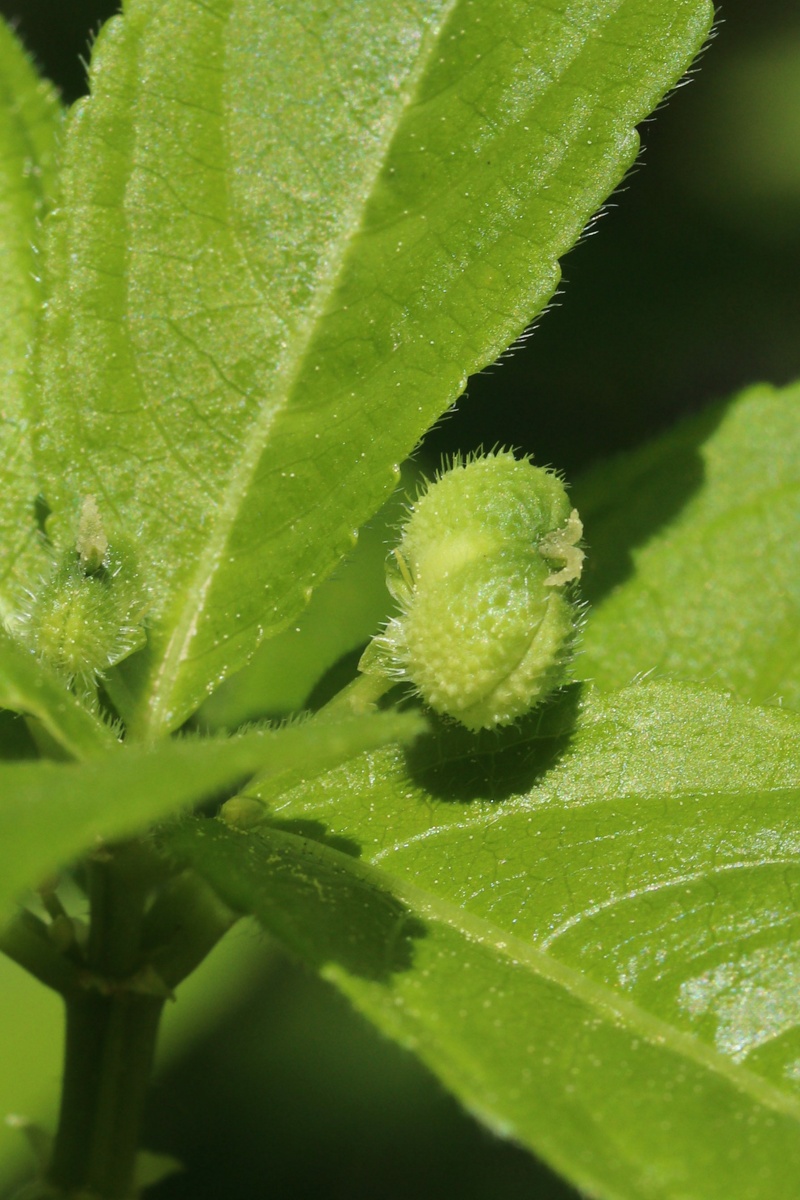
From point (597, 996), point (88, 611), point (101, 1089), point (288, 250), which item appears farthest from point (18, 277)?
point (597, 996)

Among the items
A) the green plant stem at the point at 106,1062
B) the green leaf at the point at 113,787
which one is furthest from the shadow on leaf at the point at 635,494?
the green leaf at the point at 113,787

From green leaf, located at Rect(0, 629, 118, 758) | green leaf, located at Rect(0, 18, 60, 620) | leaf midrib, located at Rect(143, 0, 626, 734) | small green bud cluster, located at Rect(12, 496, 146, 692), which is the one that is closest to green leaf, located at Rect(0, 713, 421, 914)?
green leaf, located at Rect(0, 629, 118, 758)

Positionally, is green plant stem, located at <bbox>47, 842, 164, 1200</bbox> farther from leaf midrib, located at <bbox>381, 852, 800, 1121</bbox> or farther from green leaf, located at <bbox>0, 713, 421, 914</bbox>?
green leaf, located at <bbox>0, 713, 421, 914</bbox>

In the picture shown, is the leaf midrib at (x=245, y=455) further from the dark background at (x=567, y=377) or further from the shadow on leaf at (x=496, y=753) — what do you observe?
the dark background at (x=567, y=377)

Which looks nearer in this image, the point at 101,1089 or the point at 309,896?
the point at 309,896

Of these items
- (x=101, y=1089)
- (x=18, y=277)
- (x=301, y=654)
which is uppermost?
(x=18, y=277)

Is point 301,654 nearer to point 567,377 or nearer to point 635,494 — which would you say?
point 635,494

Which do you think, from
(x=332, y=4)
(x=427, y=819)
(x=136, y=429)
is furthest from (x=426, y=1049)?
(x=332, y=4)

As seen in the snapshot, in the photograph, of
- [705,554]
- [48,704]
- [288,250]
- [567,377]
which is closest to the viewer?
[48,704]
